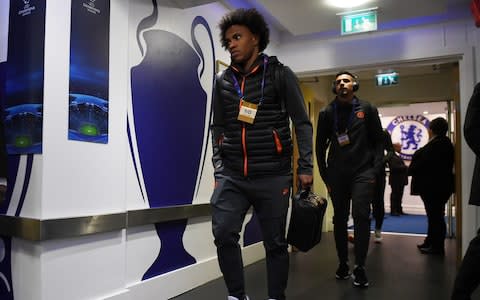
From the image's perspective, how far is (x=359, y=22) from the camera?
354 cm

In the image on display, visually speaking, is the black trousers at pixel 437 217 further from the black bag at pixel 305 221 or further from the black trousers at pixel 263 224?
Answer: the black trousers at pixel 263 224

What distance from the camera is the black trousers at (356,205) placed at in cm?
283

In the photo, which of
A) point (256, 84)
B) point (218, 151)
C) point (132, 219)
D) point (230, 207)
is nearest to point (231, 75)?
point (256, 84)

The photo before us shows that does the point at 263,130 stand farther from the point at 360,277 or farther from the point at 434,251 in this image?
the point at 434,251

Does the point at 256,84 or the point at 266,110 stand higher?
the point at 256,84

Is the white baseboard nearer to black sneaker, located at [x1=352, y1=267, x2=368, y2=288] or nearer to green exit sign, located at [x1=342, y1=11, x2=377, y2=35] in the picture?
black sneaker, located at [x1=352, y1=267, x2=368, y2=288]

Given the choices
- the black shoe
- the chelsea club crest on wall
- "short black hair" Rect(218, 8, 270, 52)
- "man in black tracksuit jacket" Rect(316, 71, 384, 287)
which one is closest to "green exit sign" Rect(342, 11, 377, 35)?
"man in black tracksuit jacket" Rect(316, 71, 384, 287)

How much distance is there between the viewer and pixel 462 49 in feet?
11.8

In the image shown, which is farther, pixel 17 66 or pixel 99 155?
pixel 99 155

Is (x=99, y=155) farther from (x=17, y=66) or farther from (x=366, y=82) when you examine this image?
(x=366, y=82)

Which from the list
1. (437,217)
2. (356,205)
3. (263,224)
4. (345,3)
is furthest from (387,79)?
(263,224)

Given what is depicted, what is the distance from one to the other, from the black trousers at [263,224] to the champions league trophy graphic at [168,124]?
2.74 feet

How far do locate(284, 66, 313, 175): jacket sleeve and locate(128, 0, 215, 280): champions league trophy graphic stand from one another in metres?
1.02

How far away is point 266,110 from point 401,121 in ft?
29.7
